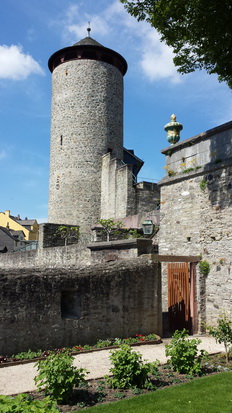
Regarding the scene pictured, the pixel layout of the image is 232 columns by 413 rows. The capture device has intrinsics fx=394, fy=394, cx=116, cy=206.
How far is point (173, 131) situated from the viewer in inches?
551

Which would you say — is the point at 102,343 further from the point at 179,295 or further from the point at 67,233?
the point at 67,233

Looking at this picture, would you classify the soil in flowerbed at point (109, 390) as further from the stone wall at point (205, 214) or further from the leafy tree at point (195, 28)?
the leafy tree at point (195, 28)

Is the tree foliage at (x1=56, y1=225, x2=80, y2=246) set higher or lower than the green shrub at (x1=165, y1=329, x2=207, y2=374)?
higher

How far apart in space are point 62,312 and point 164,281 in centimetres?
412

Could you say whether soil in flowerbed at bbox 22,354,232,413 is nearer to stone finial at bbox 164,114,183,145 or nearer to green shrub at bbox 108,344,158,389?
green shrub at bbox 108,344,158,389

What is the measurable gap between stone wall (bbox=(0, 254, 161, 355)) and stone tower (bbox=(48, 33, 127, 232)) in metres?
17.9

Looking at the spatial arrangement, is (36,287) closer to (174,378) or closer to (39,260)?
(174,378)

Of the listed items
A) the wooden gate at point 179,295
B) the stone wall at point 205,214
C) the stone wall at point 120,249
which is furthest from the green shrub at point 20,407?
the wooden gate at point 179,295

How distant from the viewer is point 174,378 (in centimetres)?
693

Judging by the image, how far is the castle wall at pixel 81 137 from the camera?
28859 mm

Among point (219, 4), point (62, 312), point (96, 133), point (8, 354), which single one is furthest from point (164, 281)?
point (96, 133)

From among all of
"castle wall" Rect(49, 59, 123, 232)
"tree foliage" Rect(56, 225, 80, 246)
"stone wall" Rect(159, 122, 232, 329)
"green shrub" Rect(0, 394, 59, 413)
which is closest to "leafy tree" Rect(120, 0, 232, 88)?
"stone wall" Rect(159, 122, 232, 329)

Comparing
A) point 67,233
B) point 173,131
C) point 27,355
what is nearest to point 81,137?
point 67,233

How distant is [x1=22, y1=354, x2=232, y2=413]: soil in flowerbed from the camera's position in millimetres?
5891
